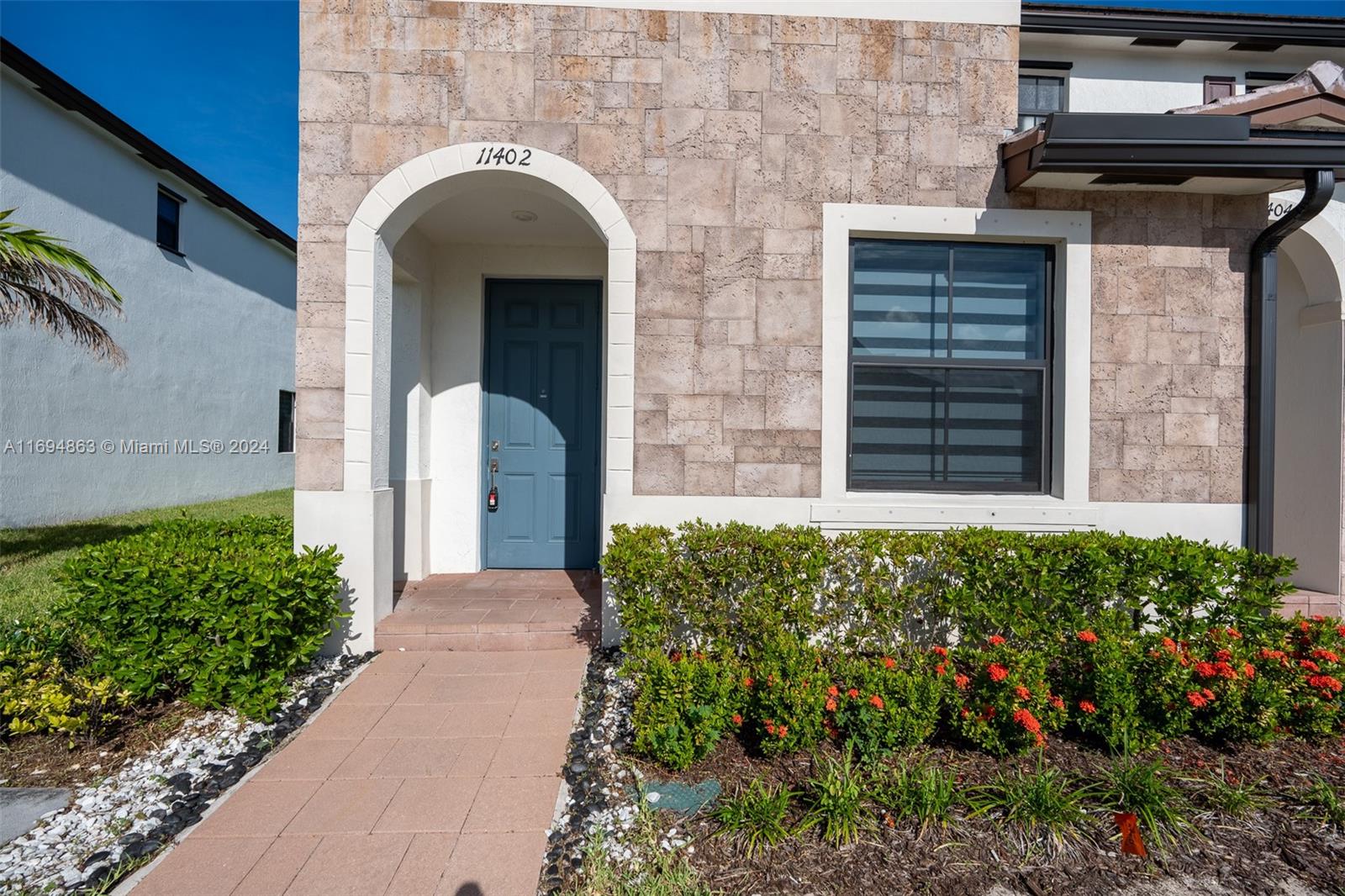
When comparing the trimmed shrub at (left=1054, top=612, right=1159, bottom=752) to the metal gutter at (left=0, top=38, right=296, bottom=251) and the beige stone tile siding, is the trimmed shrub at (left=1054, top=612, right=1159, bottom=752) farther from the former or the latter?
the metal gutter at (left=0, top=38, right=296, bottom=251)

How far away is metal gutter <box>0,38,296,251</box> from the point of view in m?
7.48

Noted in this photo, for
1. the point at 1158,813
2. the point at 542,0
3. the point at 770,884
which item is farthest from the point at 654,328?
the point at 1158,813

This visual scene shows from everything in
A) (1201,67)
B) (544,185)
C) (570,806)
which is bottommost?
(570,806)

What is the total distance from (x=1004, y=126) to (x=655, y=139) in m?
2.40

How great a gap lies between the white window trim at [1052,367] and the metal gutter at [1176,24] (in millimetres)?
2335

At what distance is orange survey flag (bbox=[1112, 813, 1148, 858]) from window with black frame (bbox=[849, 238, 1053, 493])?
241cm

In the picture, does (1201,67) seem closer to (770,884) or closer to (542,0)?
(542,0)

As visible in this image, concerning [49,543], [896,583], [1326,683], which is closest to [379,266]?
[896,583]

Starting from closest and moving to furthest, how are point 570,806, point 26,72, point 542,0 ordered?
1. point 570,806
2. point 542,0
3. point 26,72

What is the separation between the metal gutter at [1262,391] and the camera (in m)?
4.35

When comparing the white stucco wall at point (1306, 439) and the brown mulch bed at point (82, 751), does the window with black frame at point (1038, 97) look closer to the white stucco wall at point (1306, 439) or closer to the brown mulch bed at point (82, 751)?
the white stucco wall at point (1306, 439)

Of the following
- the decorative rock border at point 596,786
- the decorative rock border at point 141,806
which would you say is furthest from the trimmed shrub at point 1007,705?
the decorative rock border at point 141,806

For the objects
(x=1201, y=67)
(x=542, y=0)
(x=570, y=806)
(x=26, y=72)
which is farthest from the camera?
(x=26, y=72)

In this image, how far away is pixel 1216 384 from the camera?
445 centimetres
